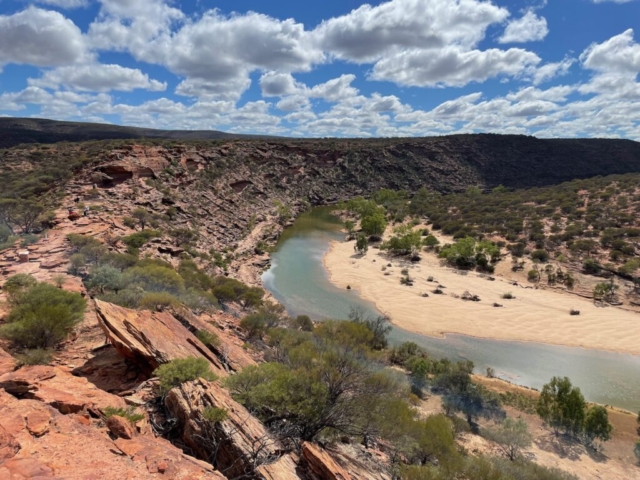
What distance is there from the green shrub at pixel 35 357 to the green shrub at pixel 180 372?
3.32 m

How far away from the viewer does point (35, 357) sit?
9.56m

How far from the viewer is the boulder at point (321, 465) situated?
702 centimetres

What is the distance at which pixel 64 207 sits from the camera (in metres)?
33.9

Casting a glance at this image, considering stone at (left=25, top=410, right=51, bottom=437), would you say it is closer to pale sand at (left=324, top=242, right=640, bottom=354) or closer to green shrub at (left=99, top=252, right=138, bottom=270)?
green shrub at (left=99, top=252, right=138, bottom=270)

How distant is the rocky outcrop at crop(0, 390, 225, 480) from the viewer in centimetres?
544

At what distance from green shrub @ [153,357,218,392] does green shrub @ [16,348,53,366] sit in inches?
131

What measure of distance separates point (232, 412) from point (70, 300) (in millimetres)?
8777

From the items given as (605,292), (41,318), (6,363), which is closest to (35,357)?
(6,363)

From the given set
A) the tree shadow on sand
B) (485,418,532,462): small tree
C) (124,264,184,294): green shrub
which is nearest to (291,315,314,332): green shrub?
(124,264,184,294): green shrub

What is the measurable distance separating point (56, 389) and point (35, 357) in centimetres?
241

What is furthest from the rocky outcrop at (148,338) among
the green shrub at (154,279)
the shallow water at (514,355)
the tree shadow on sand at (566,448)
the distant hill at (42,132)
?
the distant hill at (42,132)

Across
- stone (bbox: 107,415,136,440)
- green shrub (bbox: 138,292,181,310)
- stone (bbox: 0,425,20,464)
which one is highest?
stone (bbox: 0,425,20,464)

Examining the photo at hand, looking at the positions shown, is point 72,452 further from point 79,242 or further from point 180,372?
point 79,242

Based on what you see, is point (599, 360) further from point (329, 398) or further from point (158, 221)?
point (158, 221)
